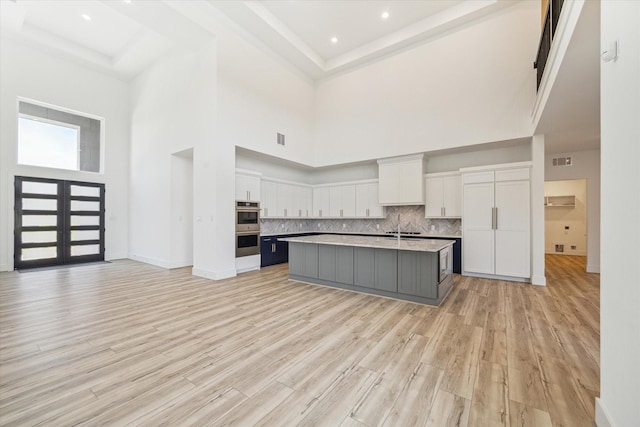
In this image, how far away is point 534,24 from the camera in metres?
5.18

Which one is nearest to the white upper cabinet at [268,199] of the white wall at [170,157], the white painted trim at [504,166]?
the white wall at [170,157]

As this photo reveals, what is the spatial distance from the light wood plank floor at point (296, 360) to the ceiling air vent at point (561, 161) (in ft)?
13.3

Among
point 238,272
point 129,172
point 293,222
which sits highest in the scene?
point 129,172

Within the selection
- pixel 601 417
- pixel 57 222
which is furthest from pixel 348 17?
pixel 57 222

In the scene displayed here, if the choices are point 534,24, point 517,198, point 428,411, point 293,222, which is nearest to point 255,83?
point 293,222

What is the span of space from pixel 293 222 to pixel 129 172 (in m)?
5.66

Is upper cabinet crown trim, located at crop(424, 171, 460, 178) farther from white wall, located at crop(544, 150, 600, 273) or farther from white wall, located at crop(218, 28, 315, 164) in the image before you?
white wall, located at crop(218, 28, 315, 164)

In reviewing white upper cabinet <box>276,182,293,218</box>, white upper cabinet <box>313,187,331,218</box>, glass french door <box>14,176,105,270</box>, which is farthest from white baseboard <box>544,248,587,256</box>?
glass french door <box>14,176,105,270</box>

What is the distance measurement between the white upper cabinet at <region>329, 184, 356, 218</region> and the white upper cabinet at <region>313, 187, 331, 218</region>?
0.13 meters

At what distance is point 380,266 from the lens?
4.25 m

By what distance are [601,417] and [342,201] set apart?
6.88 metres

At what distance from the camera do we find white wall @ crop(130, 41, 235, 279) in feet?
18.2

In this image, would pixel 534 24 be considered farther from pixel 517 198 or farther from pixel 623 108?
pixel 623 108

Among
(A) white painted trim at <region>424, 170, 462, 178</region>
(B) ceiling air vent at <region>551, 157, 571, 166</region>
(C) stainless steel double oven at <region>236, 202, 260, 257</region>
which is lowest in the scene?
(C) stainless steel double oven at <region>236, 202, 260, 257</region>
